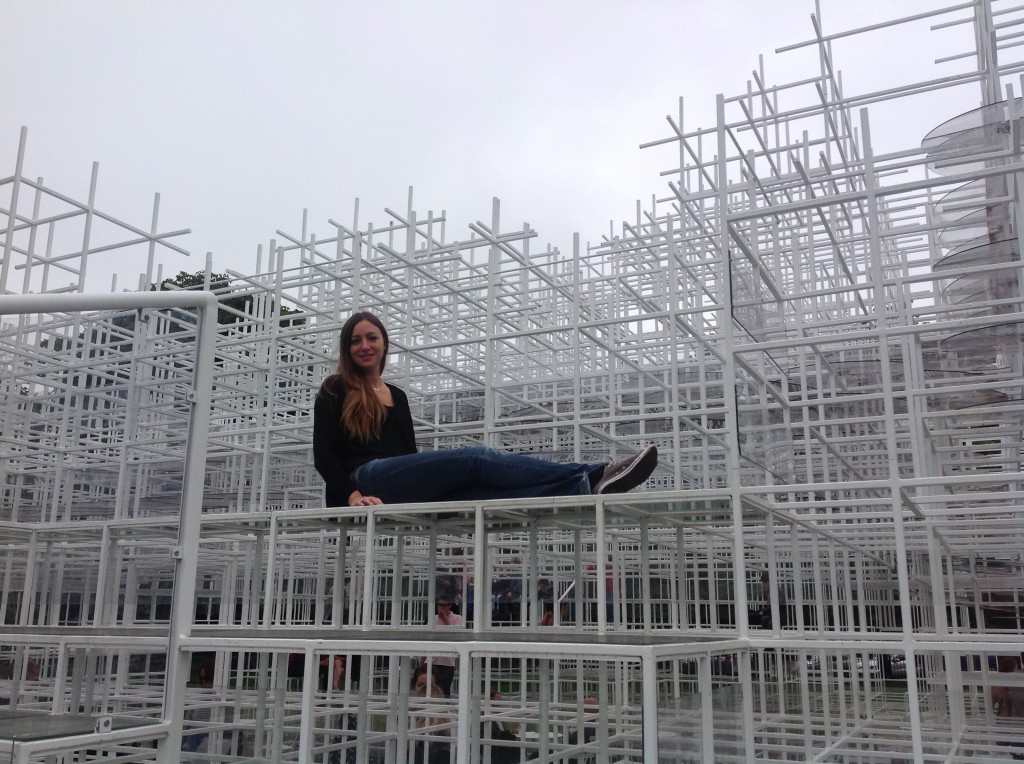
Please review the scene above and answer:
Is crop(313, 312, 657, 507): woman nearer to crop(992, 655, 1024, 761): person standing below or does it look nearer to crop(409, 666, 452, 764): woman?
crop(409, 666, 452, 764): woman

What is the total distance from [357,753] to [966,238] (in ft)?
20.1

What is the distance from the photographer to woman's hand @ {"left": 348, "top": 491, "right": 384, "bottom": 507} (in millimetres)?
3945

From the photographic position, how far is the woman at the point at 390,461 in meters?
3.67

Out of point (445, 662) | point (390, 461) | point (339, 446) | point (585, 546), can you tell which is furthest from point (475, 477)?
point (585, 546)

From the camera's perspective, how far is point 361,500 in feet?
13.0

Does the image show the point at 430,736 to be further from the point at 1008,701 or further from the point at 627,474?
the point at 1008,701

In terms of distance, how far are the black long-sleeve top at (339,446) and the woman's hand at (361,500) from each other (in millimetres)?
129

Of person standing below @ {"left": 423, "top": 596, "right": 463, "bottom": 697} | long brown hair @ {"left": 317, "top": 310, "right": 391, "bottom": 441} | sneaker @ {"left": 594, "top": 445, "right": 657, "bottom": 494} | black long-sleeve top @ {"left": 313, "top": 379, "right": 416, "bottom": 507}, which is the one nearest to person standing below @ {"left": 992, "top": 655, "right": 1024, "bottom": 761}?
person standing below @ {"left": 423, "top": 596, "right": 463, "bottom": 697}

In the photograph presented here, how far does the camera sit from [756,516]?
12.7ft

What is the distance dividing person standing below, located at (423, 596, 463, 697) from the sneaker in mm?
884

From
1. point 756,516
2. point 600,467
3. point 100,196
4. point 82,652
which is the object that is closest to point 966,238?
point 756,516

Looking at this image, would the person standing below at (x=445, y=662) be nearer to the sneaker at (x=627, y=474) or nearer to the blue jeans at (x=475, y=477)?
the blue jeans at (x=475, y=477)

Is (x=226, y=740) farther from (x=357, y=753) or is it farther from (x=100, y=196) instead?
(x=100, y=196)

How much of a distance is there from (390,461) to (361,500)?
212 millimetres
